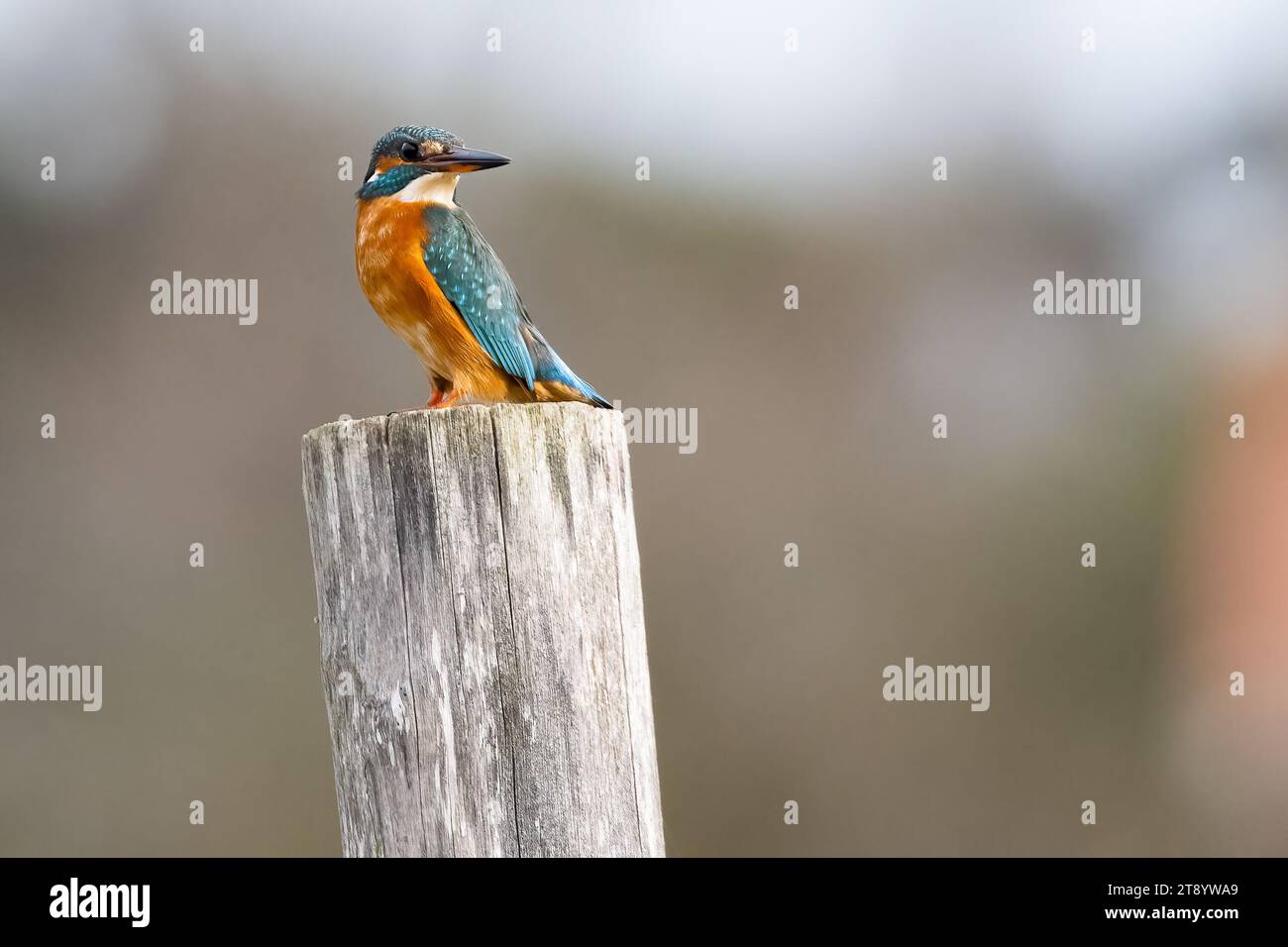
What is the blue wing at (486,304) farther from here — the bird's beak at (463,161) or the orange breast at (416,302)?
the bird's beak at (463,161)

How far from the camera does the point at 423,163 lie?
482cm

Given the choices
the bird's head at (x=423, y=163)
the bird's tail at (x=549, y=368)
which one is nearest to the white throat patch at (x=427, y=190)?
the bird's head at (x=423, y=163)

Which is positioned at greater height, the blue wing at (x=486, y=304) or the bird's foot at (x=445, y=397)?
the blue wing at (x=486, y=304)

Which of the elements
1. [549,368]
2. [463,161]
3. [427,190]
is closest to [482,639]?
[549,368]

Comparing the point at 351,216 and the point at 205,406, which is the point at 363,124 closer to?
the point at 351,216

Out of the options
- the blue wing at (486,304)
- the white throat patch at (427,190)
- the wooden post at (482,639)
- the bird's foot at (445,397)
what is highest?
the white throat patch at (427,190)

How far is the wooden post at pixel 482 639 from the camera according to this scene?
8.57 ft

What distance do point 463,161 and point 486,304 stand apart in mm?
590

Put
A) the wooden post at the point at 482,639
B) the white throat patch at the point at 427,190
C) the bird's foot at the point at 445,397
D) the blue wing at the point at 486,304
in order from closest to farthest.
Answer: the wooden post at the point at 482,639 < the blue wing at the point at 486,304 < the bird's foot at the point at 445,397 < the white throat patch at the point at 427,190

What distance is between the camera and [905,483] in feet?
39.5

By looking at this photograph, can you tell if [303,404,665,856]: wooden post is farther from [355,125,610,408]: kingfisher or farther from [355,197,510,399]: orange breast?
[355,197,510,399]: orange breast

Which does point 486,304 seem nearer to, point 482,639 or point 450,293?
point 450,293

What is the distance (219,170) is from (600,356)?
146 inches

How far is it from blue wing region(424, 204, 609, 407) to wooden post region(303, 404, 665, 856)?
70.0 inches
